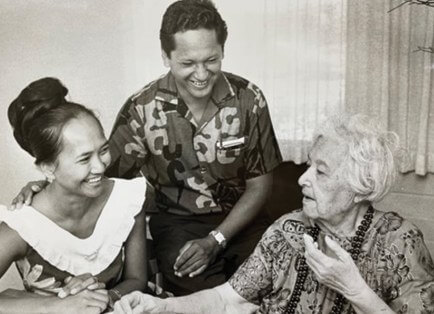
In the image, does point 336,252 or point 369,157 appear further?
point 369,157

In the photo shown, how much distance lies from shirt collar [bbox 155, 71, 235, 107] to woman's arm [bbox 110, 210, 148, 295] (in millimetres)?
430

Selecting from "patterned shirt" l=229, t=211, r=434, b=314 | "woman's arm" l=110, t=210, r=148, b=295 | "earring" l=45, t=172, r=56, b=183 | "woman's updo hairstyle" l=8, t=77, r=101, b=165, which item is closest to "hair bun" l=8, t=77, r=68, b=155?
"woman's updo hairstyle" l=8, t=77, r=101, b=165

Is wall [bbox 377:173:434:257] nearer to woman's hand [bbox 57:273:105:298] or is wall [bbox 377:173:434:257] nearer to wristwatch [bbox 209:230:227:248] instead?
wristwatch [bbox 209:230:227:248]

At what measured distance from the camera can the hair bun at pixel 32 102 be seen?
2.16m

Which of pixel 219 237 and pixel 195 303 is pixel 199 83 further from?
pixel 195 303

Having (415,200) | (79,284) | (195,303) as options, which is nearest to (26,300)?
(79,284)

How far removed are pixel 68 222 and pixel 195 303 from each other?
0.52 metres

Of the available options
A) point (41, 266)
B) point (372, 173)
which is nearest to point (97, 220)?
point (41, 266)

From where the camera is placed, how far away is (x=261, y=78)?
240 cm

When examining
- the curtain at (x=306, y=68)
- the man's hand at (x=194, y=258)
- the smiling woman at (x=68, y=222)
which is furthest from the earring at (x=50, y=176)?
the curtain at (x=306, y=68)

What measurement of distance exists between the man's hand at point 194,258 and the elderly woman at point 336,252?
211 mm

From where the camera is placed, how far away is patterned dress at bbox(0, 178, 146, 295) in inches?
83.4

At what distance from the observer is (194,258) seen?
92.9 inches

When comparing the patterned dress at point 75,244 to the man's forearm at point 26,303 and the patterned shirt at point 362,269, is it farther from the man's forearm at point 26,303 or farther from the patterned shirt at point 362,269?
the patterned shirt at point 362,269
